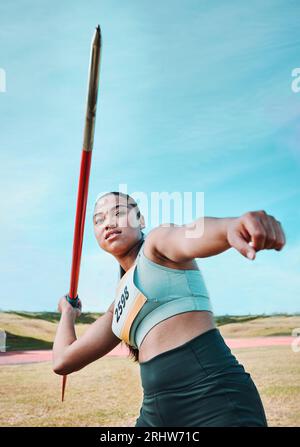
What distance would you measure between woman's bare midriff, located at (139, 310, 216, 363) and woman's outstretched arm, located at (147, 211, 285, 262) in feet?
0.93

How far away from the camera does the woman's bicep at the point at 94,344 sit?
260 centimetres

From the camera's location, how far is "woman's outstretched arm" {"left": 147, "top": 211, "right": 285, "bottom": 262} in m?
1.21

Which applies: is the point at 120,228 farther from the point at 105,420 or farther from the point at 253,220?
the point at 105,420

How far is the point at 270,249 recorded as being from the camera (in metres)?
1.25

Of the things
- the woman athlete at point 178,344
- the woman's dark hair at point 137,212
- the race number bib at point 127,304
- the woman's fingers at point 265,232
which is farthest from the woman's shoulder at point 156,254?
the woman's fingers at point 265,232

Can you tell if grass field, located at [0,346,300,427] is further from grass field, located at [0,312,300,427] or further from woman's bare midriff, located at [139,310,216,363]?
woman's bare midriff, located at [139,310,216,363]

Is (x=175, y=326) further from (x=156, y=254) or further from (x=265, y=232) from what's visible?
(x=265, y=232)

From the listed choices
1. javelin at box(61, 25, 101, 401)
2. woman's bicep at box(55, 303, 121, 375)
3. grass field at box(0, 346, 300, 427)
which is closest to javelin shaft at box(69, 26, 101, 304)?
javelin at box(61, 25, 101, 401)

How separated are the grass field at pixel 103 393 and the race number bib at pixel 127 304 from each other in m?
5.16

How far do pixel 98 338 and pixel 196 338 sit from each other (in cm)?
79

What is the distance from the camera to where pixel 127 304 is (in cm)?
215

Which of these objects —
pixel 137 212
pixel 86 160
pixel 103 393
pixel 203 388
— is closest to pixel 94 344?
pixel 137 212

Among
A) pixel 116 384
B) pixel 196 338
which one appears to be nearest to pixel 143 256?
pixel 196 338

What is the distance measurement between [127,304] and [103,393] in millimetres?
7086
